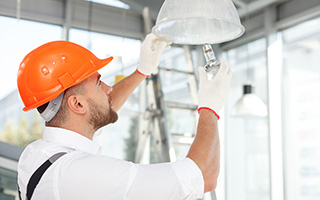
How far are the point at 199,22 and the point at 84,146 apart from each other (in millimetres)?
676

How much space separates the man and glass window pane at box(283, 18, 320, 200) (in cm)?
322

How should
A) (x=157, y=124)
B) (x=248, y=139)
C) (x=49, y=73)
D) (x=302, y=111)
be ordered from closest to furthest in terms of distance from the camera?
(x=49, y=73) < (x=157, y=124) < (x=302, y=111) < (x=248, y=139)

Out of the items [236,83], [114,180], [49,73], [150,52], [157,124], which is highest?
[236,83]

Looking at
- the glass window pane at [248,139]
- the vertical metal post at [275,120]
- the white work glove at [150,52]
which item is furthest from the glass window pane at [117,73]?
the white work glove at [150,52]

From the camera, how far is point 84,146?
56.8 inches

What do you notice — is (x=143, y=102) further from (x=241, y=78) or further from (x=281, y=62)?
(x=281, y=62)

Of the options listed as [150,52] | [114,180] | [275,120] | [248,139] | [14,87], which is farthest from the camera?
[248,139]

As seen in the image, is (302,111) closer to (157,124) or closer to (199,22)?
(157,124)

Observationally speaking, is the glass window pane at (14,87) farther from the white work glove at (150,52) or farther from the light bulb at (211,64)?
the light bulb at (211,64)

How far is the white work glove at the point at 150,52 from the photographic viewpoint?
77.6 inches

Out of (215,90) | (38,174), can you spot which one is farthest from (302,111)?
(38,174)

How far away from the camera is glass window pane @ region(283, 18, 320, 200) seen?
440 cm

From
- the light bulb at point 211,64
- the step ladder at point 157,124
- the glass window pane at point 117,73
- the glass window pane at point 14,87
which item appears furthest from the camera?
the glass window pane at point 117,73

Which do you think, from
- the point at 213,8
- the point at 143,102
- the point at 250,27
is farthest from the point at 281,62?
the point at 213,8
